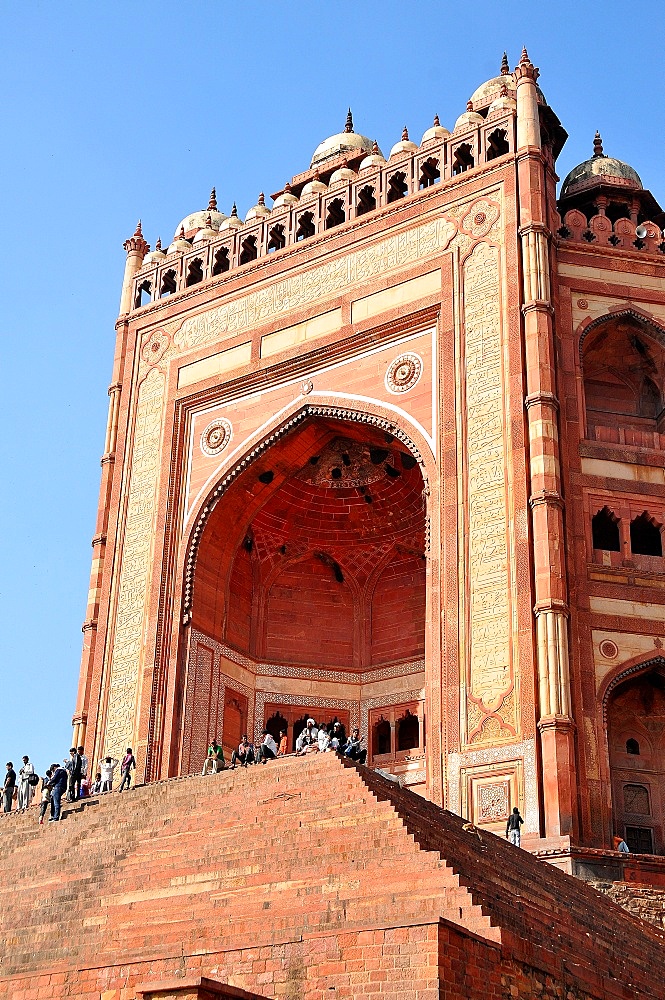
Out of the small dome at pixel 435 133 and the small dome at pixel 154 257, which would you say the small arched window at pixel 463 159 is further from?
the small dome at pixel 154 257

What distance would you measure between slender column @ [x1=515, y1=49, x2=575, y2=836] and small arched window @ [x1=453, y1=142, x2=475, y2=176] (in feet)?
3.18

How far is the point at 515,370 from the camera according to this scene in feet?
55.6

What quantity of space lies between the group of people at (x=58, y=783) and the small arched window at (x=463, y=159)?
367 inches

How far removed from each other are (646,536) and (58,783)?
25.4ft

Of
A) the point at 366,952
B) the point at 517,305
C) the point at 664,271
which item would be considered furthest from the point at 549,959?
the point at 664,271

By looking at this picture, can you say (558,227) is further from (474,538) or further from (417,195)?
(474,538)

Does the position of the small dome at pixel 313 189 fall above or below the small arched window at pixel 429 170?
above

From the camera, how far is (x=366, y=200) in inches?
797

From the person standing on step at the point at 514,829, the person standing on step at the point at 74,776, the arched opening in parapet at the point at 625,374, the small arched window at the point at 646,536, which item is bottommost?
the person standing on step at the point at 514,829

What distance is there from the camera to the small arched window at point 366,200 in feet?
66.2

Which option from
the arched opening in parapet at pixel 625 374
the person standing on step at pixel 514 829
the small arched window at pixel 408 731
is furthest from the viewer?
the small arched window at pixel 408 731

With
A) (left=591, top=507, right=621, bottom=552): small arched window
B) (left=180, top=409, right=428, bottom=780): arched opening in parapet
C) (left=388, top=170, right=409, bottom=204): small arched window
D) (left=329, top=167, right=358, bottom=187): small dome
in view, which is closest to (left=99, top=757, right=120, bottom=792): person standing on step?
(left=180, top=409, right=428, bottom=780): arched opening in parapet

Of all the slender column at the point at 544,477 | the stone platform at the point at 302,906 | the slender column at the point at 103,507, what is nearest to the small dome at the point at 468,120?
the slender column at the point at 544,477

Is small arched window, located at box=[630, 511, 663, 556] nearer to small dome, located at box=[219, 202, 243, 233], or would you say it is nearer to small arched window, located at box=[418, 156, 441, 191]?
small arched window, located at box=[418, 156, 441, 191]
